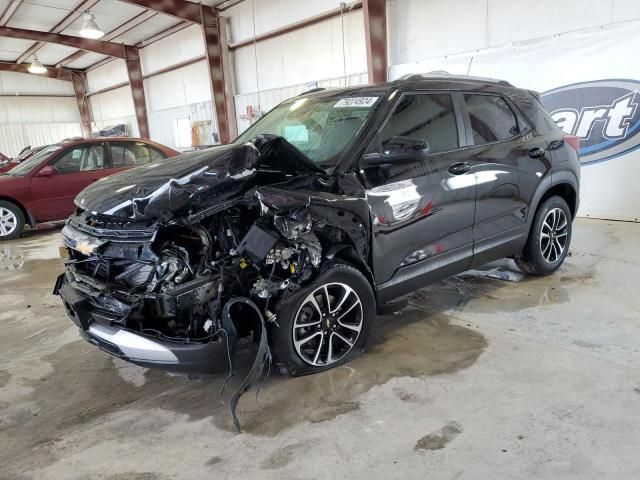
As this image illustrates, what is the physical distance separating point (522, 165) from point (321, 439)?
2.71 m

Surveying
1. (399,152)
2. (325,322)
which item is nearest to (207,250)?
(325,322)

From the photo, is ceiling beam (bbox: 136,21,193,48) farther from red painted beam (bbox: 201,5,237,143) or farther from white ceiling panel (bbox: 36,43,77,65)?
white ceiling panel (bbox: 36,43,77,65)

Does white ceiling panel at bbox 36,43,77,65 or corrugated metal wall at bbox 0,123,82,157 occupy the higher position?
white ceiling panel at bbox 36,43,77,65

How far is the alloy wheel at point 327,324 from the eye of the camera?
2.77 metres

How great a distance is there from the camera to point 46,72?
22125 mm

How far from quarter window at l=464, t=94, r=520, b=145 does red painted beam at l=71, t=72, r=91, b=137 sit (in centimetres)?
2473

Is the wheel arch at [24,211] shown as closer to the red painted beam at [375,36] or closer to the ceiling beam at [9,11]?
the red painted beam at [375,36]

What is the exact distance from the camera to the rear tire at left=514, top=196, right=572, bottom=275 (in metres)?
4.20

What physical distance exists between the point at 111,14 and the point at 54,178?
26.9 feet

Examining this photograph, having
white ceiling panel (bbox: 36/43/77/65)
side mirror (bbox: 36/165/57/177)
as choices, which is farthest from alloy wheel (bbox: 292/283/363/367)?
white ceiling panel (bbox: 36/43/77/65)

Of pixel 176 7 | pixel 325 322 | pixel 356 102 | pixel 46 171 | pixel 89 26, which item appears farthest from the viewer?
pixel 176 7

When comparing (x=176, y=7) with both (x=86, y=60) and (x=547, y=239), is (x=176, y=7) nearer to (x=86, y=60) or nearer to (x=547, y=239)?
(x=547, y=239)

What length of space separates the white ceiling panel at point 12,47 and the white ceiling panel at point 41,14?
2.30 m

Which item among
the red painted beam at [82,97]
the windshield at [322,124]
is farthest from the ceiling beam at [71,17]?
the windshield at [322,124]
